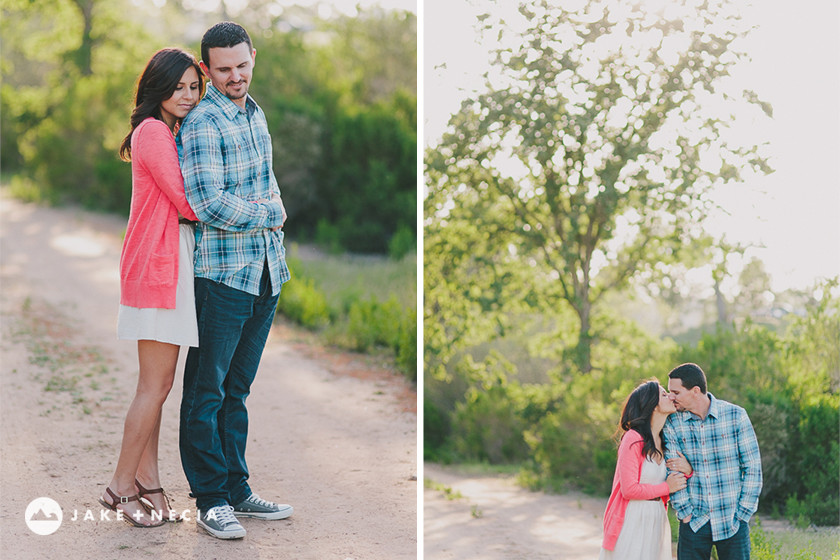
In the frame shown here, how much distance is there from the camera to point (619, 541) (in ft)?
9.75

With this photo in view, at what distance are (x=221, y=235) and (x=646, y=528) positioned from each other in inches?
71.3

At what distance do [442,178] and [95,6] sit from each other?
15.1 m

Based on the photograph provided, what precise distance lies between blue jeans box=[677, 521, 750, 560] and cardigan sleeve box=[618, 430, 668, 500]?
0.16 metres

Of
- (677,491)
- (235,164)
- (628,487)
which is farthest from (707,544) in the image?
(235,164)

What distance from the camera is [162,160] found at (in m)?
2.93

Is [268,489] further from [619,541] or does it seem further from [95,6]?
[95,6]

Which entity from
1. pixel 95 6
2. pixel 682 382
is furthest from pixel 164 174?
pixel 95 6

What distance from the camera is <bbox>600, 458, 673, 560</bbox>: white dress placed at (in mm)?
2945

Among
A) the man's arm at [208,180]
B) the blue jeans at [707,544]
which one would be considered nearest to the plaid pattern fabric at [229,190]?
the man's arm at [208,180]

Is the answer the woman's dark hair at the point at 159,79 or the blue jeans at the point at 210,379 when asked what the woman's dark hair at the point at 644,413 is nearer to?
the blue jeans at the point at 210,379

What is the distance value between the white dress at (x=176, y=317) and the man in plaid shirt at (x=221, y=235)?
0.04 metres

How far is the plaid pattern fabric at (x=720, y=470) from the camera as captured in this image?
9.28 ft

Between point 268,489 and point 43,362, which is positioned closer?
point 268,489

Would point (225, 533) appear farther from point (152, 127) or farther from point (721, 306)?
point (721, 306)
